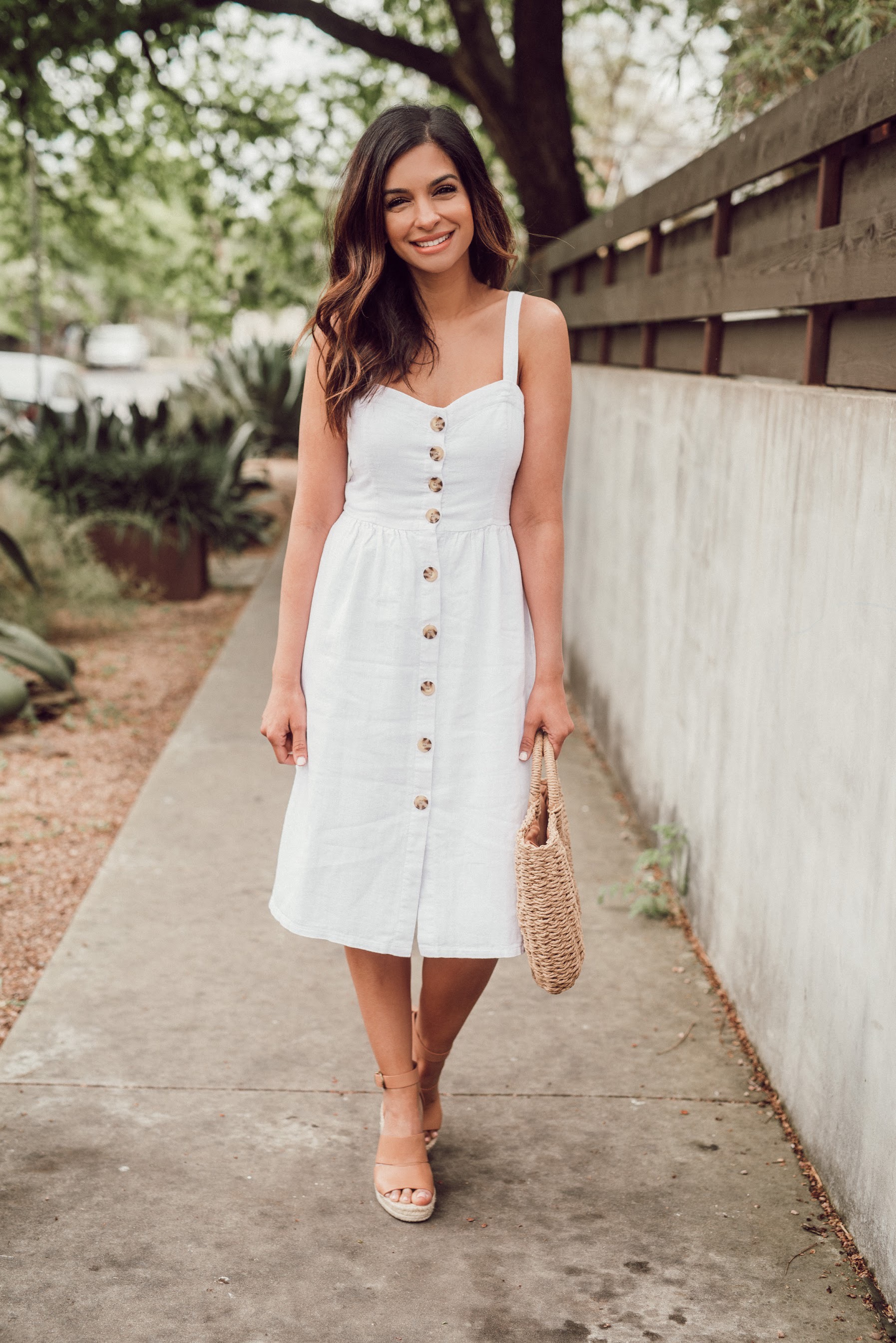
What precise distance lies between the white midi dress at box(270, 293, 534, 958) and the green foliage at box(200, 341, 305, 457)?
12431 millimetres

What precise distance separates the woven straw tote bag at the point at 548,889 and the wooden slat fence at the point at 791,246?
100 cm

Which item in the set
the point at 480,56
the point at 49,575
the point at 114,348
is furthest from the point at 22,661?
the point at 114,348

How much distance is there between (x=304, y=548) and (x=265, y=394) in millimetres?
13076

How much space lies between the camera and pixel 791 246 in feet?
10.6

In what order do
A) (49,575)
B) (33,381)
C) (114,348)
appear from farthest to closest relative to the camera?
(114,348) < (33,381) < (49,575)

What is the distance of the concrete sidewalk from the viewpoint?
7.56ft

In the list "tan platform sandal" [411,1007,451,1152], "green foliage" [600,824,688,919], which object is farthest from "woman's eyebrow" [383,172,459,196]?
"green foliage" [600,824,688,919]

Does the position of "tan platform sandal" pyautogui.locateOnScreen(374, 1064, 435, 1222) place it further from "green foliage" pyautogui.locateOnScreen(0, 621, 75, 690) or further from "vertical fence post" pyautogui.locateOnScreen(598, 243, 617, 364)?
"vertical fence post" pyautogui.locateOnScreen(598, 243, 617, 364)

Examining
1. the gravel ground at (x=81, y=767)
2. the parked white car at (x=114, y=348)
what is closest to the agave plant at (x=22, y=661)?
the gravel ground at (x=81, y=767)

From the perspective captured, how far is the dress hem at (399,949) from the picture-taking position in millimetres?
2527

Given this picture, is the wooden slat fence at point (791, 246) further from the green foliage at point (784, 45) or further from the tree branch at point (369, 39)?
the tree branch at point (369, 39)

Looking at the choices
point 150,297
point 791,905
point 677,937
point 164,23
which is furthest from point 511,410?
point 150,297

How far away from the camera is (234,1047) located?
3211 millimetres

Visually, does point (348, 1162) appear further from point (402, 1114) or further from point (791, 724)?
point (791, 724)
